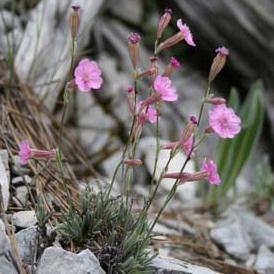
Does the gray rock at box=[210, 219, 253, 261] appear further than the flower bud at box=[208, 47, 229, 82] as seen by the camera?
Yes

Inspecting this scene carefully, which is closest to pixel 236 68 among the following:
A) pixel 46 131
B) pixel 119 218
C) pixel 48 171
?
pixel 46 131

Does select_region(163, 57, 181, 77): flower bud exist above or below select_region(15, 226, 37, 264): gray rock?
above

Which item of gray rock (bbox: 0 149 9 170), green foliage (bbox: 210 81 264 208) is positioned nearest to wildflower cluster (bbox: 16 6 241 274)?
gray rock (bbox: 0 149 9 170)

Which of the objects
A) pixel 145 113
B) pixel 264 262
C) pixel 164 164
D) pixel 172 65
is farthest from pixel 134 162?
pixel 164 164

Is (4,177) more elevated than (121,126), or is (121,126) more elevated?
(4,177)

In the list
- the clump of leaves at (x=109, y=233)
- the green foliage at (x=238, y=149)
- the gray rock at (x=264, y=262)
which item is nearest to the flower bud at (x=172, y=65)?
the clump of leaves at (x=109, y=233)

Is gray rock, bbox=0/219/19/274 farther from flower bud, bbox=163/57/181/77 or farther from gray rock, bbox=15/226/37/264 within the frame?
flower bud, bbox=163/57/181/77

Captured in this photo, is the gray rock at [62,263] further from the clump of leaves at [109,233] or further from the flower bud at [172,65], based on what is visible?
the flower bud at [172,65]

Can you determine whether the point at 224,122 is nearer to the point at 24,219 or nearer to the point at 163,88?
the point at 163,88
